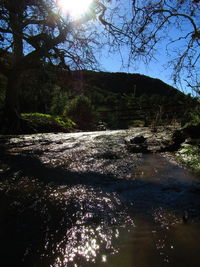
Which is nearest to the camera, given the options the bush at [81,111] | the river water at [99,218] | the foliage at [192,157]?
the river water at [99,218]

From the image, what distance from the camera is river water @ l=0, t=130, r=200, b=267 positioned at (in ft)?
2.74

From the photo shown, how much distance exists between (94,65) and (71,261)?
8.58 meters

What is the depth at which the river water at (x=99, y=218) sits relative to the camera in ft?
2.74

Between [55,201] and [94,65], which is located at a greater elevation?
[94,65]

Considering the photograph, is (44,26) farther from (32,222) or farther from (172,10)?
(32,222)

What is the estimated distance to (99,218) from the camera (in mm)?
1148

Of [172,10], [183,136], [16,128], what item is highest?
[172,10]

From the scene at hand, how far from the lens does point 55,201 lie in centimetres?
137

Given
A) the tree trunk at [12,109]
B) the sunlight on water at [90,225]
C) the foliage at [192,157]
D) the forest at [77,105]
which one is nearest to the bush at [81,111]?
the forest at [77,105]

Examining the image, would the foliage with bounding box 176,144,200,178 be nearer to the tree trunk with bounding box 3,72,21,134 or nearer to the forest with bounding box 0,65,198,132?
the forest with bounding box 0,65,198,132

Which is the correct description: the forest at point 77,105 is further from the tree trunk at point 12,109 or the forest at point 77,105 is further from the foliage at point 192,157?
the foliage at point 192,157

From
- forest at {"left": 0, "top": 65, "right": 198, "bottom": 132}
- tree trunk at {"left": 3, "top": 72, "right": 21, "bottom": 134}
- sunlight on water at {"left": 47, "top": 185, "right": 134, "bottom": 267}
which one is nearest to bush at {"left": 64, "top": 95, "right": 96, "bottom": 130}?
forest at {"left": 0, "top": 65, "right": 198, "bottom": 132}

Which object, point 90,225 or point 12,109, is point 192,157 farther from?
point 12,109

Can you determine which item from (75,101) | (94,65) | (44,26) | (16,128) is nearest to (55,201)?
(16,128)
